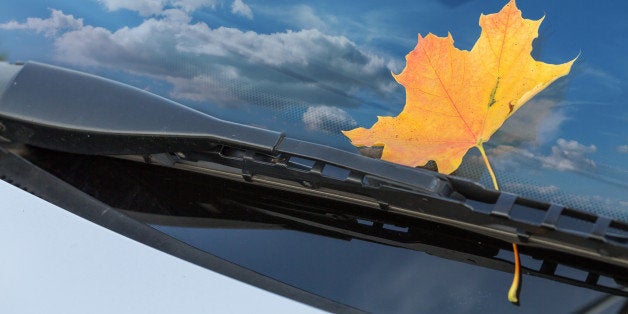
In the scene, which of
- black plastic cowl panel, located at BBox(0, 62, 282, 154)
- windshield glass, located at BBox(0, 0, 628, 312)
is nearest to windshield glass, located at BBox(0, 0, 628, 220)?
windshield glass, located at BBox(0, 0, 628, 312)

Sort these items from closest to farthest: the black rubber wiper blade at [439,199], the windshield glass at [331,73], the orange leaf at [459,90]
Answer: the black rubber wiper blade at [439,199], the windshield glass at [331,73], the orange leaf at [459,90]

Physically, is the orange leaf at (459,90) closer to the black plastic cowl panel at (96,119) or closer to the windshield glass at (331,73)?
the windshield glass at (331,73)

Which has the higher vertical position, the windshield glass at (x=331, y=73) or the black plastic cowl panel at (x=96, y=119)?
the windshield glass at (x=331, y=73)

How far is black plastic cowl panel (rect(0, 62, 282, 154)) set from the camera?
137 centimetres

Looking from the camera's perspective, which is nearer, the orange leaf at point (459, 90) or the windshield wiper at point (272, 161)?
the windshield wiper at point (272, 161)

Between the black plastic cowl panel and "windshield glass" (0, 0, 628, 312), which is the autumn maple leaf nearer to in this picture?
"windshield glass" (0, 0, 628, 312)

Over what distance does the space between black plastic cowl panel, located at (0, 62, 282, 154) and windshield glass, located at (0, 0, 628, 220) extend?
19cm

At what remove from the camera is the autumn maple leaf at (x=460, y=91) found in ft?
4.76

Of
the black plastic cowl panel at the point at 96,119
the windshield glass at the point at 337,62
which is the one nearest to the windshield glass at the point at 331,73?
the windshield glass at the point at 337,62

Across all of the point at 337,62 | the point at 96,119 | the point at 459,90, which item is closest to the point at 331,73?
the point at 337,62

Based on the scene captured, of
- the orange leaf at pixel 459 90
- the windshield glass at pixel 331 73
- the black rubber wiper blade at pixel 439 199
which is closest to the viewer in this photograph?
the black rubber wiper blade at pixel 439 199

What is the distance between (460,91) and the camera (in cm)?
147

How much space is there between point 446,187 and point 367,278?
8.0 inches

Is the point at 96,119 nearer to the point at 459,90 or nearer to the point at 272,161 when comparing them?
the point at 272,161
